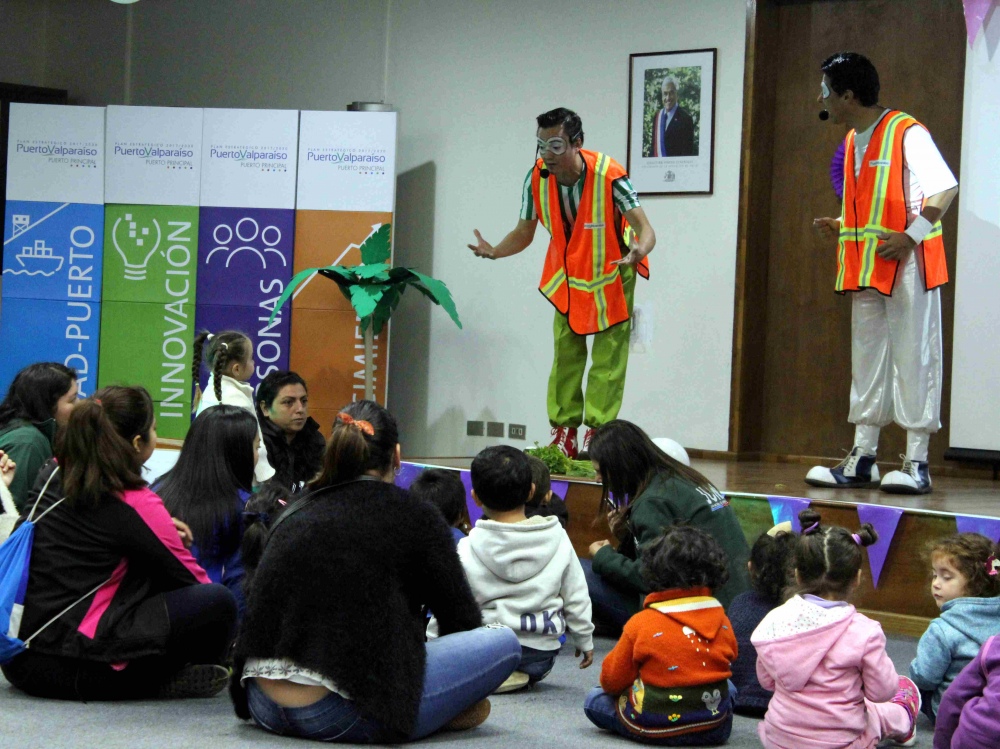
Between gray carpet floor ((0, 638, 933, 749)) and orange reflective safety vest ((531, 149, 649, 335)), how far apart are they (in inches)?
84.9

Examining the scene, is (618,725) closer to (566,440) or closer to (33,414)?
(33,414)

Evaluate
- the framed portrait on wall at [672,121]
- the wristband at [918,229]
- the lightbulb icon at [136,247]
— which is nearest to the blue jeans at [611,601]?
the wristband at [918,229]

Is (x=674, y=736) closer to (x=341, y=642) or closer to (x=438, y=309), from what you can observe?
(x=341, y=642)

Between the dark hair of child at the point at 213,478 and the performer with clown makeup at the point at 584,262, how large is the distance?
201 centimetres

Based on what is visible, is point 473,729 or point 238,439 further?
point 238,439

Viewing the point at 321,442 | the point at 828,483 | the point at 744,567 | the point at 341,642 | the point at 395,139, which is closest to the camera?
the point at 341,642

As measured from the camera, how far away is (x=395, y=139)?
6441 millimetres

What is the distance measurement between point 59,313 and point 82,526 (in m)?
4.50

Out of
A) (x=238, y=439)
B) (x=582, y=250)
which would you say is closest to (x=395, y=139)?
(x=582, y=250)

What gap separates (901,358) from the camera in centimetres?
423

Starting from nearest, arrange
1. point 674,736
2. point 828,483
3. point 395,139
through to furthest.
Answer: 1. point 674,736
2. point 828,483
3. point 395,139

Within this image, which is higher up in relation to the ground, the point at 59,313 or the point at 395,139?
the point at 395,139

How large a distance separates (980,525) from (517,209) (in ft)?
12.3

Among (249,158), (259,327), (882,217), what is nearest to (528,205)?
(882,217)
